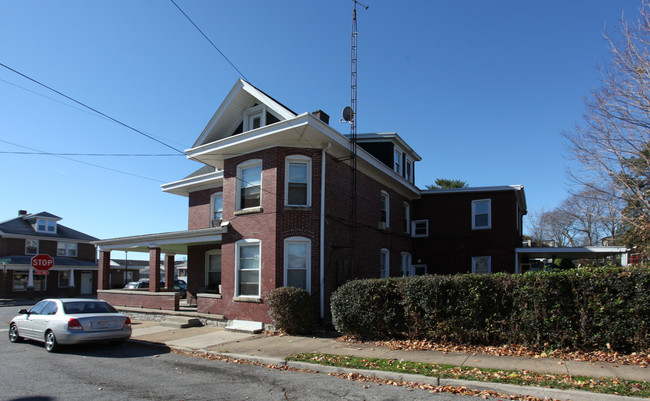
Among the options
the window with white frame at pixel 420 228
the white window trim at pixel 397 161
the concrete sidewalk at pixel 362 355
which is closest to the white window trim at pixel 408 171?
the white window trim at pixel 397 161

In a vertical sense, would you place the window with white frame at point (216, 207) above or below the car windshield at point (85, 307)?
above

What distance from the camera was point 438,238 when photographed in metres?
22.7

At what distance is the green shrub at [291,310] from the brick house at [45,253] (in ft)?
100

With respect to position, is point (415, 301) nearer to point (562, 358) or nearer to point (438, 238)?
point (562, 358)

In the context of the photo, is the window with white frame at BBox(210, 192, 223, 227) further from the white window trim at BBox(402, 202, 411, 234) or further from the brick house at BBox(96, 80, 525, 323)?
the white window trim at BBox(402, 202, 411, 234)

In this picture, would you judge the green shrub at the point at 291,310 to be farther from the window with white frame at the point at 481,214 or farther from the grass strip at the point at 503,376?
the window with white frame at the point at 481,214

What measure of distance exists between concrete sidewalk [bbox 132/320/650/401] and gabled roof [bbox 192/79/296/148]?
7.29m

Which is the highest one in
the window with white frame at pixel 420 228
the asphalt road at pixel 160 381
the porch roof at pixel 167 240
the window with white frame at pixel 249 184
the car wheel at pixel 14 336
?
the window with white frame at pixel 249 184

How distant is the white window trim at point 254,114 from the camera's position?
52.0ft

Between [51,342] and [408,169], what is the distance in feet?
58.2

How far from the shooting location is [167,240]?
18203mm

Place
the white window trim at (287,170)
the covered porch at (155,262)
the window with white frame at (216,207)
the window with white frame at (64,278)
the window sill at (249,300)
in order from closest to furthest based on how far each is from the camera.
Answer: the window sill at (249,300) → the white window trim at (287,170) → the covered porch at (155,262) → the window with white frame at (216,207) → the window with white frame at (64,278)

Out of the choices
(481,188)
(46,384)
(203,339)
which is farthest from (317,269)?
(481,188)

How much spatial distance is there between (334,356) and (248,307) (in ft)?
18.2
